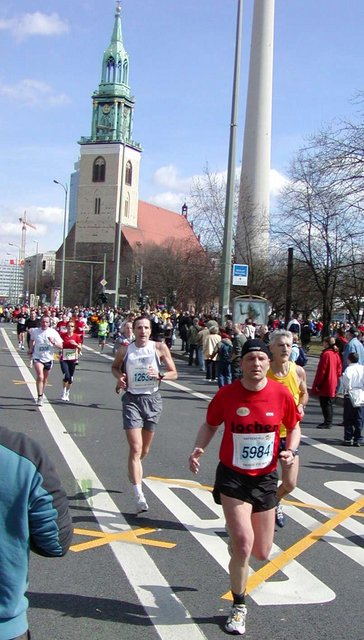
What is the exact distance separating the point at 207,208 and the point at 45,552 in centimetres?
2962

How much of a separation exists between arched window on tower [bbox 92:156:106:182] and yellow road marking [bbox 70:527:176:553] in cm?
10435

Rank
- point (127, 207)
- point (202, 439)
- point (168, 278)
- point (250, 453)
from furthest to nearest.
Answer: point (127, 207), point (168, 278), point (202, 439), point (250, 453)

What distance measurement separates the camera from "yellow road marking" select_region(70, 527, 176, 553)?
5.44 meters

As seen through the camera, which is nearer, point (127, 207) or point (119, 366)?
point (119, 366)

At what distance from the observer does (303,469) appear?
8789 mm

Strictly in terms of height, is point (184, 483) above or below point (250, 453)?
below

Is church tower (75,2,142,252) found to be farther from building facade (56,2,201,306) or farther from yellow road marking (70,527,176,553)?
yellow road marking (70,527,176,553)

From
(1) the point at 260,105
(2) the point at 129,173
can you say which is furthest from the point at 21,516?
(2) the point at 129,173

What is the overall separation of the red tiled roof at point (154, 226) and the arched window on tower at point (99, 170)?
334 inches

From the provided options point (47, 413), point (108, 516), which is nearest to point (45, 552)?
point (108, 516)

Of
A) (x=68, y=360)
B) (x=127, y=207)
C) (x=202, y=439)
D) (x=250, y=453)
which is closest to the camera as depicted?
(x=250, y=453)

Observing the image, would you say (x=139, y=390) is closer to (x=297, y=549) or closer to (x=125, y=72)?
(x=297, y=549)

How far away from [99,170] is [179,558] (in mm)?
105703

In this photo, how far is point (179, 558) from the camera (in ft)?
17.0
